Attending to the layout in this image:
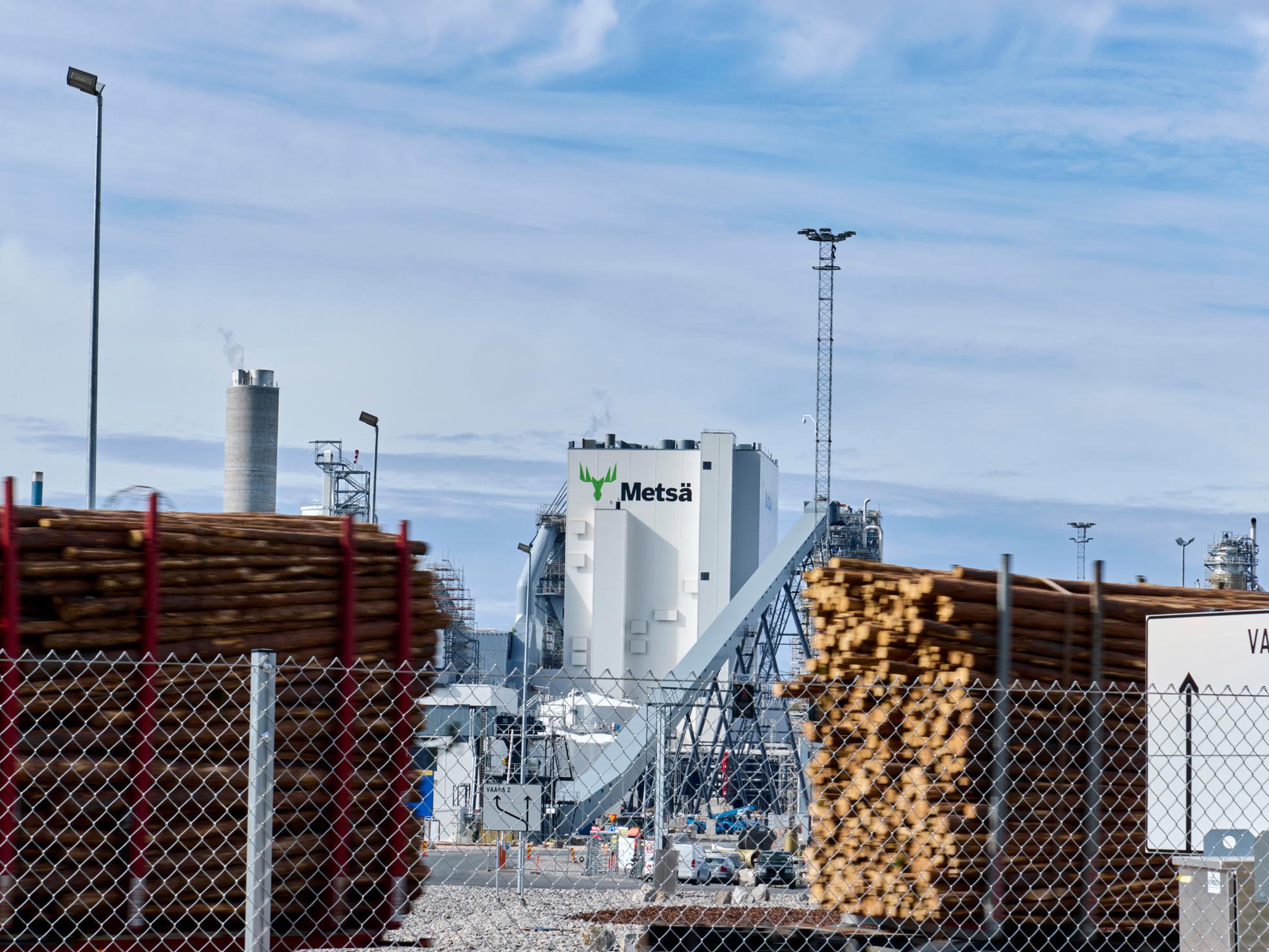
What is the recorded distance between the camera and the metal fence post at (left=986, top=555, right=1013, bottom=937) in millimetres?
8281

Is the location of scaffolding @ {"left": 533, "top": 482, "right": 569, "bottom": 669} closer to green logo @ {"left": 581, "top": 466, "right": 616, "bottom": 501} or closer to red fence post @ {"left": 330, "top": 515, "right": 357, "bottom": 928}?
green logo @ {"left": 581, "top": 466, "right": 616, "bottom": 501}

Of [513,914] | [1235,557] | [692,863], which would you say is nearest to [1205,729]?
[513,914]

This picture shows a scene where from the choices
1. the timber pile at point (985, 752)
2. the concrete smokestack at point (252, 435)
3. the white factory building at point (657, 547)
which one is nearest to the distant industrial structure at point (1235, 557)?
the white factory building at point (657, 547)

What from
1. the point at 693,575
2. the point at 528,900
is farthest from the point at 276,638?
the point at 693,575

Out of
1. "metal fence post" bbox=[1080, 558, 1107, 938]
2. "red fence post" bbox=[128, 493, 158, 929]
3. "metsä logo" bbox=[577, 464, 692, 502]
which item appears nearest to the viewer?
"red fence post" bbox=[128, 493, 158, 929]

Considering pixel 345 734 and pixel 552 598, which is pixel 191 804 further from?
pixel 552 598

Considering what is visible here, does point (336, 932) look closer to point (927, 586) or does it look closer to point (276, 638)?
point (276, 638)

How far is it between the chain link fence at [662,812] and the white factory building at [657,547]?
61.9 metres

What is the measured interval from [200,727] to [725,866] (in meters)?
23.5

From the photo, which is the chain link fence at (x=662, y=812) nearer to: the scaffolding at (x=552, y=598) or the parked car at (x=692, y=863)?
the parked car at (x=692, y=863)

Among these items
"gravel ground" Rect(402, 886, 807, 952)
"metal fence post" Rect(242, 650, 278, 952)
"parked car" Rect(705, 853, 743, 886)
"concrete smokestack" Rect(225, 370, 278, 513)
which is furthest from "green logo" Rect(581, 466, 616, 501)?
"metal fence post" Rect(242, 650, 278, 952)

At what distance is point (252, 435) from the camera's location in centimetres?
4950

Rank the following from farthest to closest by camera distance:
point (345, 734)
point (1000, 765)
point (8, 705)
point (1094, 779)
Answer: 1. point (1094, 779)
2. point (1000, 765)
3. point (345, 734)
4. point (8, 705)

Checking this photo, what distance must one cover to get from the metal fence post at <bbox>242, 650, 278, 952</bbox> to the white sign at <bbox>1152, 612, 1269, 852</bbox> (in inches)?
168
